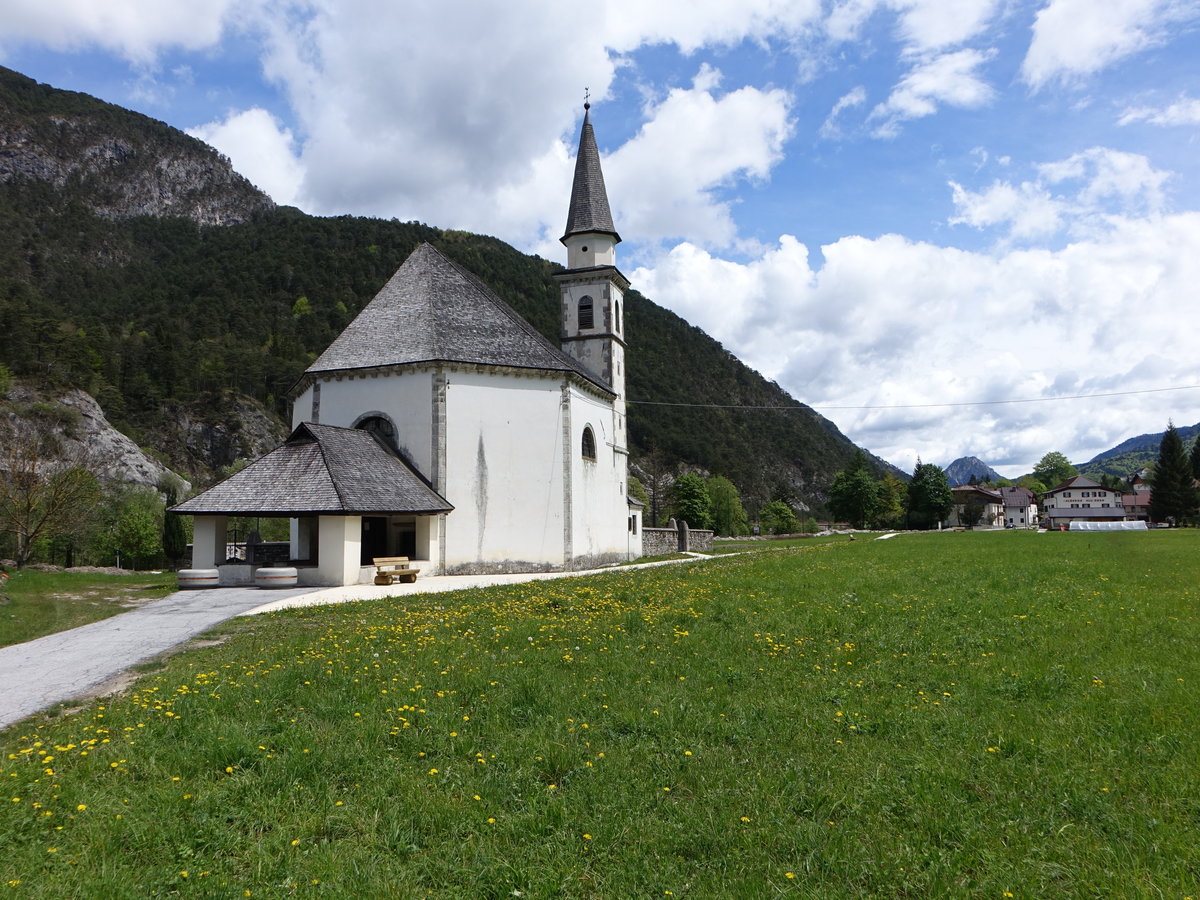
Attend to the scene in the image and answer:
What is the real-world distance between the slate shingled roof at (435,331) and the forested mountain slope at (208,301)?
48.6 m

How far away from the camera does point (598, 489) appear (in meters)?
29.9

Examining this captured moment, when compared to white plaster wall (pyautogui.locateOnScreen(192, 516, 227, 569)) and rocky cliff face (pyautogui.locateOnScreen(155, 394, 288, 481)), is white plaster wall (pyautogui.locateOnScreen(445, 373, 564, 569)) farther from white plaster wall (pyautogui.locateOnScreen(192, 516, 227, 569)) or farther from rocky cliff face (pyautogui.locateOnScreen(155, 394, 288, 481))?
rocky cliff face (pyautogui.locateOnScreen(155, 394, 288, 481))

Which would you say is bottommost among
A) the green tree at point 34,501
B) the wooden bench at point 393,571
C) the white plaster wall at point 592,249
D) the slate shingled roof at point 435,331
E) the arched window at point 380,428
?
the wooden bench at point 393,571

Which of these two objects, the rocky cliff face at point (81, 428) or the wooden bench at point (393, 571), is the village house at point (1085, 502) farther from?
the rocky cliff face at point (81, 428)

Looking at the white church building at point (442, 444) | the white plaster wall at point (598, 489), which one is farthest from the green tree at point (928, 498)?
the white church building at point (442, 444)

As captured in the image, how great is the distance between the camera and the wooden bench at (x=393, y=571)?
20.4 metres

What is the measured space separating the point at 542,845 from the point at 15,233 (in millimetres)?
136676

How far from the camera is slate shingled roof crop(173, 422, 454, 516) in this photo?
19.9 metres

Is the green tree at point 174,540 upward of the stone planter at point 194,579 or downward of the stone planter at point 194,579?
upward

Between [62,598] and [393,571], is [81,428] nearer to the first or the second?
[62,598]

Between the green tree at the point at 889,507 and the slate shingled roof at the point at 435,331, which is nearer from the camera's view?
the slate shingled roof at the point at 435,331

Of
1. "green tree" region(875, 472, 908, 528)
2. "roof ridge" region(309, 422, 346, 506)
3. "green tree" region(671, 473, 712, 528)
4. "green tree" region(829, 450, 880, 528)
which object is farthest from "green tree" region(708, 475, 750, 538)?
"roof ridge" region(309, 422, 346, 506)

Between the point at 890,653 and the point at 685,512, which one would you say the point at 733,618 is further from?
the point at 685,512

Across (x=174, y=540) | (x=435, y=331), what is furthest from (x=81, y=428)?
(x=435, y=331)
